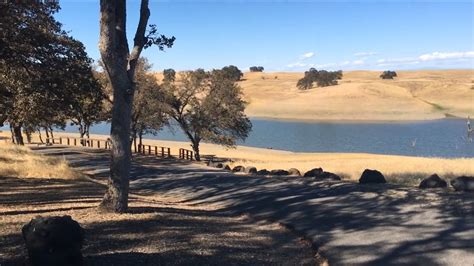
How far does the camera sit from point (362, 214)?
9852 millimetres

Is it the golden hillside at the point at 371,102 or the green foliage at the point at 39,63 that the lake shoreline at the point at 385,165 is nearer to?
the green foliage at the point at 39,63

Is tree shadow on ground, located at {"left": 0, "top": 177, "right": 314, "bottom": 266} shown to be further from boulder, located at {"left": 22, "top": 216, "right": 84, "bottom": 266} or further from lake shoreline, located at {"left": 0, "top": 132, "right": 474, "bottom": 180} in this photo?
lake shoreline, located at {"left": 0, "top": 132, "right": 474, "bottom": 180}

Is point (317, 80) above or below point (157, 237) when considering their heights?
above

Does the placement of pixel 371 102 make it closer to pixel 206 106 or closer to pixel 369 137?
pixel 369 137

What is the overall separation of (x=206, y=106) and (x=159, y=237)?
1247 inches

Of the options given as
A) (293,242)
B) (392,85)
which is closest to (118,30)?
(293,242)

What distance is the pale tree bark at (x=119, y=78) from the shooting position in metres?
9.59

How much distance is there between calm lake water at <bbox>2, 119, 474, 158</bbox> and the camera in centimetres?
5738

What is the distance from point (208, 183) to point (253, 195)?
14.3 ft

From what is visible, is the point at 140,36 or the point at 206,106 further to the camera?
the point at 206,106

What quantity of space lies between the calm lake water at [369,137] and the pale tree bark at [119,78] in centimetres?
3863

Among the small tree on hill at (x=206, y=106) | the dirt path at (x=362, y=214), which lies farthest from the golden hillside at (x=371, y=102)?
the dirt path at (x=362, y=214)

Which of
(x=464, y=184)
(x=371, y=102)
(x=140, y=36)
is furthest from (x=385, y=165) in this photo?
(x=371, y=102)

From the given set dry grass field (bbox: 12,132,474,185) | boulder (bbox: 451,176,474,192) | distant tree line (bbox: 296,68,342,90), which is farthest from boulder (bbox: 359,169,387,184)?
distant tree line (bbox: 296,68,342,90)
